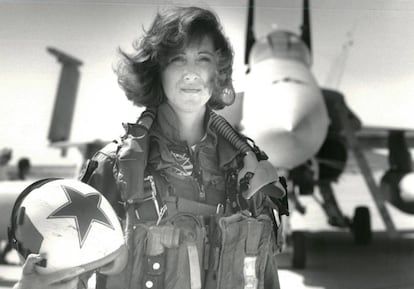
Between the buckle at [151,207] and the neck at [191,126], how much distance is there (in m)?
0.14

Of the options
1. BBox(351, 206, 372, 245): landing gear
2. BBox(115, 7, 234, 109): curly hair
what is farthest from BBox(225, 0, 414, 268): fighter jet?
BBox(115, 7, 234, 109): curly hair

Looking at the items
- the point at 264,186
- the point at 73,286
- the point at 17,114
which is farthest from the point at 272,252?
the point at 17,114

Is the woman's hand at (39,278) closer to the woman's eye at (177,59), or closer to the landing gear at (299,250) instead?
the woman's eye at (177,59)

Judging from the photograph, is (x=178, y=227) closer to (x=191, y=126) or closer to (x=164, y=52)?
(x=191, y=126)

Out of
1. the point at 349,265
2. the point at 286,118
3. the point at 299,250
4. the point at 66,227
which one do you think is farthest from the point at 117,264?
the point at 349,265

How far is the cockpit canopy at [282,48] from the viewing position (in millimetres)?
4656

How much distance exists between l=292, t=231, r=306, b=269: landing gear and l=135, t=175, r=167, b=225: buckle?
303 centimetres

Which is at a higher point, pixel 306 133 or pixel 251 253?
pixel 306 133

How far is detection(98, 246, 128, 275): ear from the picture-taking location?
2.85 ft

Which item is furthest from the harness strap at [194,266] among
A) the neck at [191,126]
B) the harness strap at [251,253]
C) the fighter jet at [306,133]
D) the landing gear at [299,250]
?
the landing gear at [299,250]

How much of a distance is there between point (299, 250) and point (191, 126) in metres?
3.11

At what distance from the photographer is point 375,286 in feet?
10.9

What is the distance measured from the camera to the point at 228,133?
105 cm

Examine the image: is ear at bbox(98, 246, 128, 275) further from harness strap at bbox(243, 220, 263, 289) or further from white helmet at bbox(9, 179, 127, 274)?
harness strap at bbox(243, 220, 263, 289)
